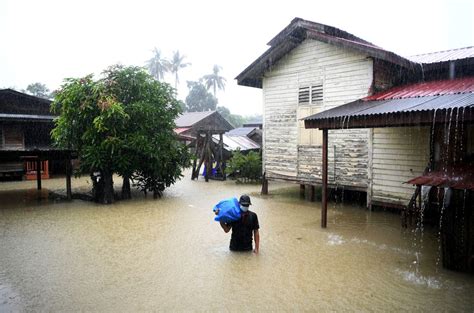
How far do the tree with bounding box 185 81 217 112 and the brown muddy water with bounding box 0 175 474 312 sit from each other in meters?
44.0

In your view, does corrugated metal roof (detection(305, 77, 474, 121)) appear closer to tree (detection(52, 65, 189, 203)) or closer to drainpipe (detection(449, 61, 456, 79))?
drainpipe (detection(449, 61, 456, 79))

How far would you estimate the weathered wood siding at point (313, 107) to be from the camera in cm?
1109

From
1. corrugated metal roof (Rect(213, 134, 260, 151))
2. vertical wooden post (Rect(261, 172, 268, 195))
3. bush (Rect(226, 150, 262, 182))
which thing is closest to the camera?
vertical wooden post (Rect(261, 172, 268, 195))

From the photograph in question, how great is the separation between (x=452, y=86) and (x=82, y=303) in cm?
951

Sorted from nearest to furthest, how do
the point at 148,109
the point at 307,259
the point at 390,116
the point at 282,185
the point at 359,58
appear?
1. the point at 307,259
2. the point at 390,116
3. the point at 359,58
4. the point at 148,109
5. the point at 282,185

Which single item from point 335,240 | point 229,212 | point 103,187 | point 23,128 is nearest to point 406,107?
point 335,240

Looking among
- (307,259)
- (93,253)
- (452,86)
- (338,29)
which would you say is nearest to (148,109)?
(93,253)

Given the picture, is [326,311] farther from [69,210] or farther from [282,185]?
[282,185]

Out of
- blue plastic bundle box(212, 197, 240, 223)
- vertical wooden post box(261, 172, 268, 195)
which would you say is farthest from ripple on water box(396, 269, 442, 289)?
vertical wooden post box(261, 172, 268, 195)

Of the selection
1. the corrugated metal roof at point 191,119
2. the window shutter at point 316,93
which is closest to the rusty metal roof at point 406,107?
the window shutter at point 316,93

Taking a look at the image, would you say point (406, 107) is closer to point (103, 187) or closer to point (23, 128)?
point (103, 187)

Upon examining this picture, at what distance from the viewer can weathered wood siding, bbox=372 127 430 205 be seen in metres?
9.80

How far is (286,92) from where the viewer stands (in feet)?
43.0

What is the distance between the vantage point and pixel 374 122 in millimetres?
7715
